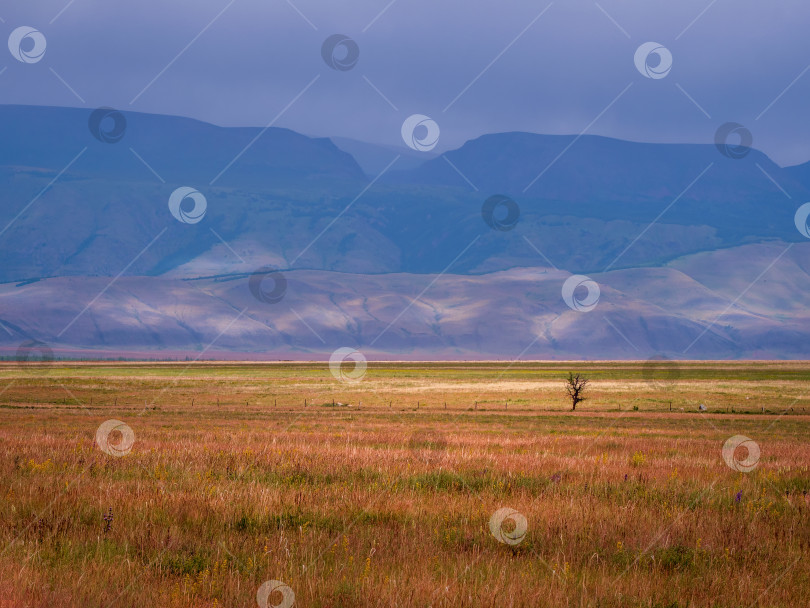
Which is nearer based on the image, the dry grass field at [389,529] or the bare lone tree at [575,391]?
the dry grass field at [389,529]

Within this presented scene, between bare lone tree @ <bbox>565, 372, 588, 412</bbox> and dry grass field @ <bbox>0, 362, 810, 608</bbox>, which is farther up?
bare lone tree @ <bbox>565, 372, 588, 412</bbox>

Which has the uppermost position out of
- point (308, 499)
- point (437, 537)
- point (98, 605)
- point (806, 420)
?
point (806, 420)

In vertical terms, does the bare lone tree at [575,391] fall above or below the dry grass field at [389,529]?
above

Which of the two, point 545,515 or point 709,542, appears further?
point 545,515

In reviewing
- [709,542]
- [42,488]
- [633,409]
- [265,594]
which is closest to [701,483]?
[709,542]

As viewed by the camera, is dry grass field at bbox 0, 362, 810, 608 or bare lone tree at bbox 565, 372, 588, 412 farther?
bare lone tree at bbox 565, 372, 588, 412

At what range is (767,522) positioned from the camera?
9.98 m

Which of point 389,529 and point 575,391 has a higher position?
point 575,391

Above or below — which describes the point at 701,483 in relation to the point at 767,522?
above

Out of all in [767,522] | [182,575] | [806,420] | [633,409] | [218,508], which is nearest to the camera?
[182,575]

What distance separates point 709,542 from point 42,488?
8716 millimetres

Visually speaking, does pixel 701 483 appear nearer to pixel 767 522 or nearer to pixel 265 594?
pixel 767 522

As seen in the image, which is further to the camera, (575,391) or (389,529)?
(575,391)

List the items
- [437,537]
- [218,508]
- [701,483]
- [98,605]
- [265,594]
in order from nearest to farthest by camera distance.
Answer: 1. [98,605]
2. [265,594]
3. [437,537]
4. [218,508]
5. [701,483]
